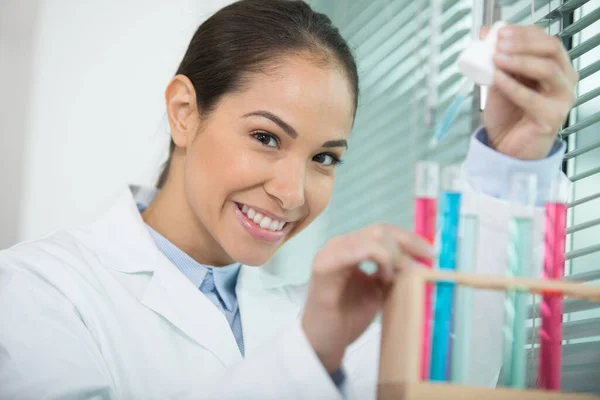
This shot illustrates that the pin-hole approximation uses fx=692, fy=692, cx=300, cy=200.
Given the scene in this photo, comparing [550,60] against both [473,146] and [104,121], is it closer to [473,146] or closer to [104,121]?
[473,146]

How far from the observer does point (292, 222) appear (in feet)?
4.70

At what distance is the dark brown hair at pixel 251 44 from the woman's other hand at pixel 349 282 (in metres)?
0.60

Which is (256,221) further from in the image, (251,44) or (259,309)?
(251,44)

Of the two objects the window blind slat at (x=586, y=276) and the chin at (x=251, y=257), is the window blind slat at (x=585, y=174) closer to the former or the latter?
the window blind slat at (x=586, y=276)

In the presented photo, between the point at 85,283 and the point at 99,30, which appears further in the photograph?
the point at 99,30

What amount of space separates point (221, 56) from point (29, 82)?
952mm

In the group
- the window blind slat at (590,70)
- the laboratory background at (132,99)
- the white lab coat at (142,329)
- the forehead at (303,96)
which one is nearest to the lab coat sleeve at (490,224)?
the white lab coat at (142,329)

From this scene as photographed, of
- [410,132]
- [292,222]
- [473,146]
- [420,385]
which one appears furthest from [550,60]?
[410,132]

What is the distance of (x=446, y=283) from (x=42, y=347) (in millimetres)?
667

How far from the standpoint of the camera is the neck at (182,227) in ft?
4.90

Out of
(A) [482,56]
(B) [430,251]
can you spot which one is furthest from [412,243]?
(A) [482,56]

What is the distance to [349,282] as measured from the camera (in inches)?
34.1

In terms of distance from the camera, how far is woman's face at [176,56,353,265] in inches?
50.1

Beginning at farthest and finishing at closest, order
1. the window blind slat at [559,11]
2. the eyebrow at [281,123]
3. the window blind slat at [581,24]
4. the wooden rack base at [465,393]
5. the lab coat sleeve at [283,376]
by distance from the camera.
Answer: the window blind slat at [559,11] → the window blind slat at [581,24] → the eyebrow at [281,123] → the lab coat sleeve at [283,376] → the wooden rack base at [465,393]
